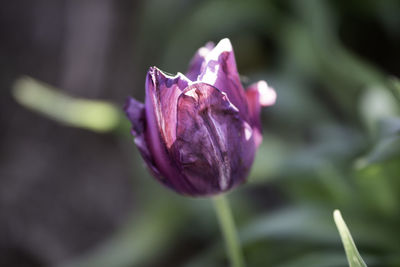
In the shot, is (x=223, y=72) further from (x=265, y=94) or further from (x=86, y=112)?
(x=86, y=112)

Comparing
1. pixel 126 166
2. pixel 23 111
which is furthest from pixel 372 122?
pixel 23 111

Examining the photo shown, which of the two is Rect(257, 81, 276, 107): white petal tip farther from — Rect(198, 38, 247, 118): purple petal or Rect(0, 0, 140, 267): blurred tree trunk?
Rect(0, 0, 140, 267): blurred tree trunk

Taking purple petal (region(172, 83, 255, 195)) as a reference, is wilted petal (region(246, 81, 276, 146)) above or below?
above

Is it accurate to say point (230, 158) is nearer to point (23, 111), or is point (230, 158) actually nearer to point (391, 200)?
point (391, 200)

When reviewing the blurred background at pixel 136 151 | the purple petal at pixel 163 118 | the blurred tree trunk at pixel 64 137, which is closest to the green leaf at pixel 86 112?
the blurred background at pixel 136 151

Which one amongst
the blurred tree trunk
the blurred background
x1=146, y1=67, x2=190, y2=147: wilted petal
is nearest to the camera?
x1=146, y1=67, x2=190, y2=147: wilted petal

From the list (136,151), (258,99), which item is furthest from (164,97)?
(136,151)

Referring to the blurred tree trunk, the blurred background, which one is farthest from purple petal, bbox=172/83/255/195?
the blurred tree trunk
